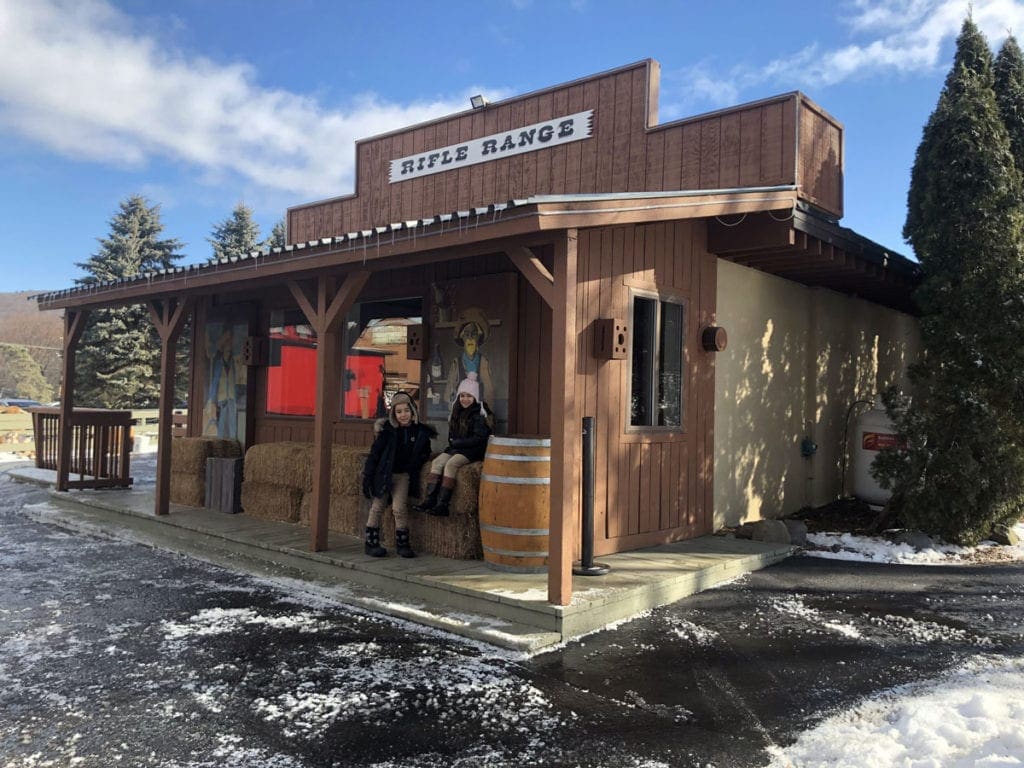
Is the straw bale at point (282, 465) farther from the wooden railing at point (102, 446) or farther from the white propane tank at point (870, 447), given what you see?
the white propane tank at point (870, 447)

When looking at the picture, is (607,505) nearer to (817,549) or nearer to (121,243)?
(817,549)

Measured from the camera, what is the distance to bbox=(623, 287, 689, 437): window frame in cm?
567

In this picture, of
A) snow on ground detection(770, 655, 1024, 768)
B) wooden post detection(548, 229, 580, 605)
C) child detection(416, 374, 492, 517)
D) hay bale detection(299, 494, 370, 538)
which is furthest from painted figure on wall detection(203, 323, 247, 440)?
snow on ground detection(770, 655, 1024, 768)

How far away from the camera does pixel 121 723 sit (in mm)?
2855

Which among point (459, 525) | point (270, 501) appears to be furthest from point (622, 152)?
point (270, 501)

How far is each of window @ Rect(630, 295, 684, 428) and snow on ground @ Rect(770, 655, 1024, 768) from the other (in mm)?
2919

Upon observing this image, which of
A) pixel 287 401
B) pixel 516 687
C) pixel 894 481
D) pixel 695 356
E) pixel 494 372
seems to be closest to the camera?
pixel 516 687

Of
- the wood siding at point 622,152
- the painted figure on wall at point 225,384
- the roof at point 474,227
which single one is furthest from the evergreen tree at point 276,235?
the roof at point 474,227

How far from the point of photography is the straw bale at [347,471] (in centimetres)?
604

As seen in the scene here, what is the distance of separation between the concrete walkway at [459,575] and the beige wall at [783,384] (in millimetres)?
1077

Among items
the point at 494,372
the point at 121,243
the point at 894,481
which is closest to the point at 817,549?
the point at 894,481

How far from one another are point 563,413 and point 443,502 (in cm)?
144

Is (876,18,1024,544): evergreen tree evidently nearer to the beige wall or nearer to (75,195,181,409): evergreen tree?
the beige wall

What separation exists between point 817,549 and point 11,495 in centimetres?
1024
